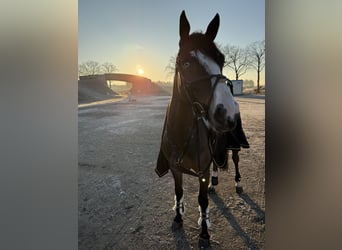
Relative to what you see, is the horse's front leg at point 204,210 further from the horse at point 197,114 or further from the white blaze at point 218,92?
the white blaze at point 218,92

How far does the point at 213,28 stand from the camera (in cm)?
100

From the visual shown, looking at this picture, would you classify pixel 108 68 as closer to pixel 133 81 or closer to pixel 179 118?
pixel 133 81

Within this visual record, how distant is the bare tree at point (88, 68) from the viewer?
3.89 ft

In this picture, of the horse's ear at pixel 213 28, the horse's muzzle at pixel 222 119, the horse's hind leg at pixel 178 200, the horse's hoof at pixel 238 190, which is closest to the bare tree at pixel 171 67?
the horse's ear at pixel 213 28

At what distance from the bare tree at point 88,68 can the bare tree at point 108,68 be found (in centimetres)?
3

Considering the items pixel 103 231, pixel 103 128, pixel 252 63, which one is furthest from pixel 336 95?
pixel 103 231

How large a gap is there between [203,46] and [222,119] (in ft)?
0.90

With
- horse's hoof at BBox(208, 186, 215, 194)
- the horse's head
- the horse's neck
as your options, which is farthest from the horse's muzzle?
horse's hoof at BBox(208, 186, 215, 194)

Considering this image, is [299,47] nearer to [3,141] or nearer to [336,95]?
[336,95]

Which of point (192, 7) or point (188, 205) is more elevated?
point (192, 7)

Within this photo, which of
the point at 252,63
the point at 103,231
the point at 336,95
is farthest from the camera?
the point at 103,231

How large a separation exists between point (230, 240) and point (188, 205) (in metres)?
0.23

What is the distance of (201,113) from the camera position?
923 mm

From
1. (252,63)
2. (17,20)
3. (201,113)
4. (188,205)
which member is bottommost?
(188,205)
